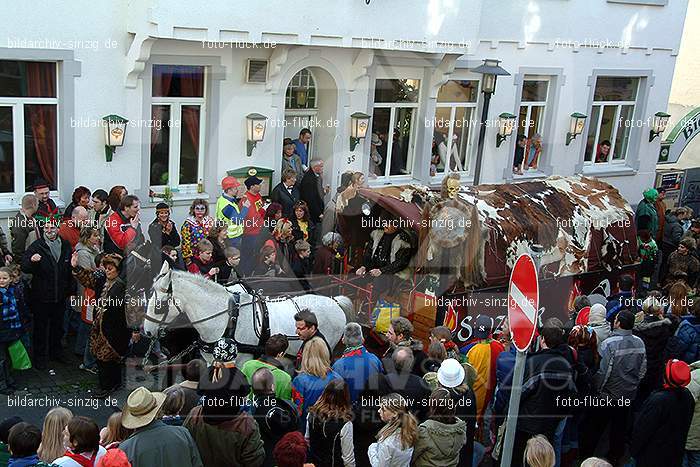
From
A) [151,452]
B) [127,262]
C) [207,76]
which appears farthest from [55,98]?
[151,452]

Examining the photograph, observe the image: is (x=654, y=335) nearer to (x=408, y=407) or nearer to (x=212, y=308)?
(x=408, y=407)

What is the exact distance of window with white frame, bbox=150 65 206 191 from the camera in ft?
39.7

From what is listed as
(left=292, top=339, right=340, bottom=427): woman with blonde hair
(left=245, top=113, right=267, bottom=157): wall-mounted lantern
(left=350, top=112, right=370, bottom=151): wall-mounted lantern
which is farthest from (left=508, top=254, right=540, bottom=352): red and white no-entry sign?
(left=350, top=112, right=370, bottom=151): wall-mounted lantern

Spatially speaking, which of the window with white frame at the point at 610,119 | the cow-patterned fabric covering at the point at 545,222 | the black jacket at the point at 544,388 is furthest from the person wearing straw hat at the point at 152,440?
the window with white frame at the point at 610,119

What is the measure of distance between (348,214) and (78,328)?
353 cm

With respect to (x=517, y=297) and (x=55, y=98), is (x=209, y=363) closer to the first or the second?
(x=517, y=297)

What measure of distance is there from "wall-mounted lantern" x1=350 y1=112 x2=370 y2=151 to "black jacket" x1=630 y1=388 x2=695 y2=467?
7.56 m

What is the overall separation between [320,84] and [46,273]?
6182 millimetres

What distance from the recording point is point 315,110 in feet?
46.1

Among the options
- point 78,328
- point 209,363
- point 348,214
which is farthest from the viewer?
point 348,214

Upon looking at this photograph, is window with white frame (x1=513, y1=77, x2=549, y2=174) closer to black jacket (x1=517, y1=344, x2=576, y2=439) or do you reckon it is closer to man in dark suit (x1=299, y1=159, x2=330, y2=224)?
man in dark suit (x1=299, y1=159, x2=330, y2=224)

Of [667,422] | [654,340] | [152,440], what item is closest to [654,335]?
[654,340]

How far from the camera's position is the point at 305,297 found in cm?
873

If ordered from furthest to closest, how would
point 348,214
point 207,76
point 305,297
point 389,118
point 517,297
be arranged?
point 389,118, point 207,76, point 348,214, point 305,297, point 517,297
